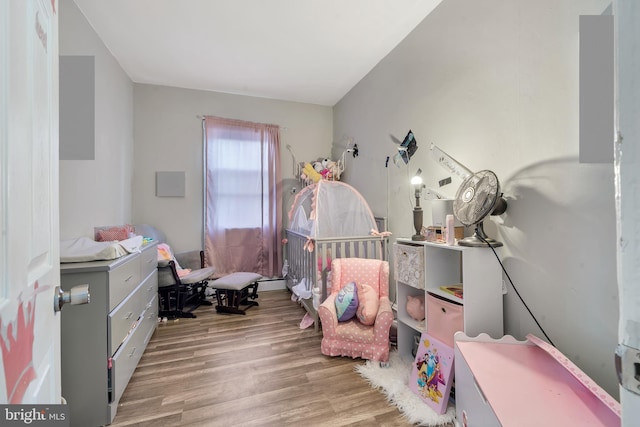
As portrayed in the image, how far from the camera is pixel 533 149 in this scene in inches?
54.0

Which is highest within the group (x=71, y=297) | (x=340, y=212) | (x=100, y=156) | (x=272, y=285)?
(x=100, y=156)

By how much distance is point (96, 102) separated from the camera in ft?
7.40

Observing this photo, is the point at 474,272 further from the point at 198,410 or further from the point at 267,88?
the point at 267,88

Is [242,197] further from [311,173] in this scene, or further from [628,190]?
[628,190]

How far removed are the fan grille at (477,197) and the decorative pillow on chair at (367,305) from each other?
928 mm

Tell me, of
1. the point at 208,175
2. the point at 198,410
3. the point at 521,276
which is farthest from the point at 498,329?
the point at 208,175

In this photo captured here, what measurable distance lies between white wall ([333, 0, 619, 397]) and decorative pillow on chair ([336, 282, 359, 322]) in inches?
36.3

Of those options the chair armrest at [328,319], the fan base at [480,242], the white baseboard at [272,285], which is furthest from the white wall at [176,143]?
the fan base at [480,242]

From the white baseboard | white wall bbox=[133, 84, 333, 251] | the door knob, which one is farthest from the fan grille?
white wall bbox=[133, 84, 333, 251]

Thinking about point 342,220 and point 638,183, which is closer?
point 638,183

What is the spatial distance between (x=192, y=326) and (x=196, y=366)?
0.78 m

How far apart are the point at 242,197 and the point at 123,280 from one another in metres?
2.12

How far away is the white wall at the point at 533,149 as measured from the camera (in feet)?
3.73

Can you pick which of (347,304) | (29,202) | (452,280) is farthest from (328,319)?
(29,202)
